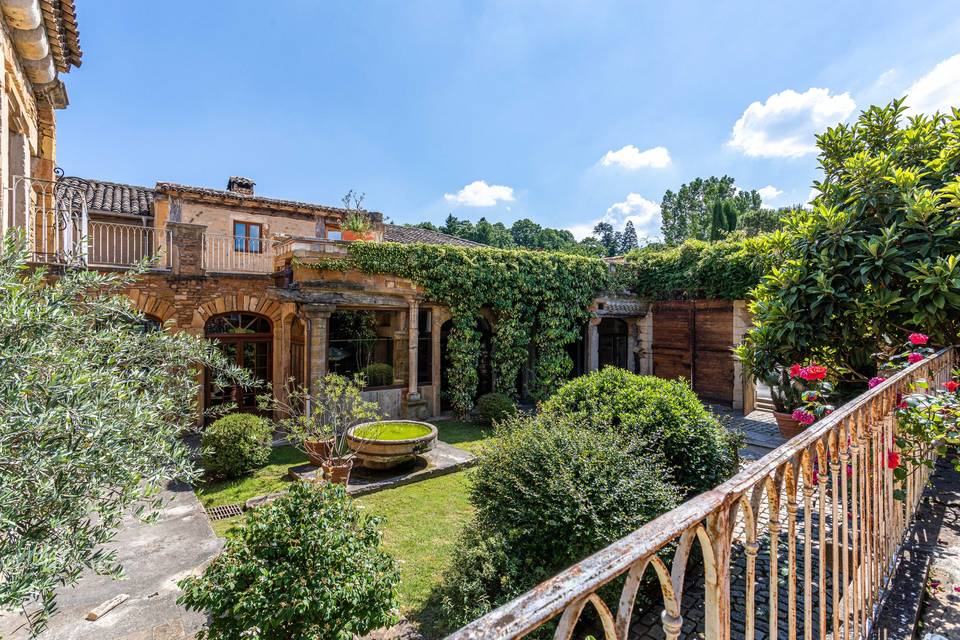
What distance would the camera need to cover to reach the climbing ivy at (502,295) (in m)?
11.3

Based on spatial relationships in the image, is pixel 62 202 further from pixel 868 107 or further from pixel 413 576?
pixel 868 107

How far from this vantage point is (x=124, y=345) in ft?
10.9

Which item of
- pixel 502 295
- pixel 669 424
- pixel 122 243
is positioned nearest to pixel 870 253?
pixel 669 424

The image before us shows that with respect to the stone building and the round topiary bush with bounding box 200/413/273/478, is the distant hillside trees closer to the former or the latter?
the stone building

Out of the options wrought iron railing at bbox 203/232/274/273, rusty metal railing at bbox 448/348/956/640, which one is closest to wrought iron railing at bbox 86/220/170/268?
wrought iron railing at bbox 203/232/274/273

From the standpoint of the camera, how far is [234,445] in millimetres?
7484

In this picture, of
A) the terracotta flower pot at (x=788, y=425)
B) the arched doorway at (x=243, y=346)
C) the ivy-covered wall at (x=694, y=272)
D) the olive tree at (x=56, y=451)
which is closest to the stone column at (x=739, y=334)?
the ivy-covered wall at (x=694, y=272)

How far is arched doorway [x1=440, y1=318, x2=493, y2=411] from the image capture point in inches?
514

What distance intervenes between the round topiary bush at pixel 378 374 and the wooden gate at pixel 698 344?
8987mm

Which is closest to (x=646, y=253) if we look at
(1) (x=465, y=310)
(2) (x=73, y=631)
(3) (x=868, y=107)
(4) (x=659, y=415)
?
(1) (x=465, y=310)

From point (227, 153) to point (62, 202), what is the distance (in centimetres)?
975

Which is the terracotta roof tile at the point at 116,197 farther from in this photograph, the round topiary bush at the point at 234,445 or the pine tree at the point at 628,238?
the pine tree at the point at 628,238

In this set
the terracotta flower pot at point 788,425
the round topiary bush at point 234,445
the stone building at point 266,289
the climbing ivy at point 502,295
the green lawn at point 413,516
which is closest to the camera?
the green lawn at point 413,516

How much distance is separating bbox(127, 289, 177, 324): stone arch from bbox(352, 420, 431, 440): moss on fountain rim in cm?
633
